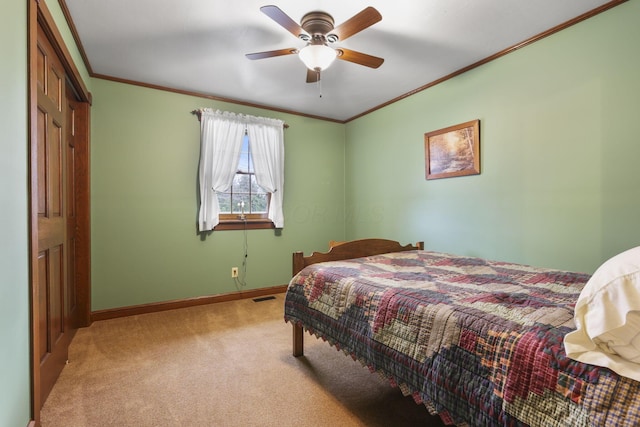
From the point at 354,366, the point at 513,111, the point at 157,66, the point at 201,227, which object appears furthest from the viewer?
the point at 201,227

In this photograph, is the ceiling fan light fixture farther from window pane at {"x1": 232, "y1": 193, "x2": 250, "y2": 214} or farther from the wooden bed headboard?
window pane at {"x1": 232, "y1": 193, "x2": 250, "y2": 214}

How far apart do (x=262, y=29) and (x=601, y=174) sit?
2642 millimetres

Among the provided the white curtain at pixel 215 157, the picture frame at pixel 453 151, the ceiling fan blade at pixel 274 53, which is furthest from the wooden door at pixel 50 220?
the picture frame at pixel 453 151

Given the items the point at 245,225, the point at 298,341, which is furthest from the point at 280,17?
the point at 245,225

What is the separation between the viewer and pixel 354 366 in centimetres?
219

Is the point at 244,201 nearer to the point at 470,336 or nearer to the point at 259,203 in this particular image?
the point at 259,203

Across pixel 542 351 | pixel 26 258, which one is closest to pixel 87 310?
pixel 26 258

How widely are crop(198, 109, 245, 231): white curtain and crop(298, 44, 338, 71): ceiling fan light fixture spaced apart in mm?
1812

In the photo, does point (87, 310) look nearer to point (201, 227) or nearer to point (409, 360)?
point (201, 227)

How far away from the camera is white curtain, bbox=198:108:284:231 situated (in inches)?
142

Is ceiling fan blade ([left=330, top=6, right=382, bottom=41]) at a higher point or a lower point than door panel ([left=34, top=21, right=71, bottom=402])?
higher

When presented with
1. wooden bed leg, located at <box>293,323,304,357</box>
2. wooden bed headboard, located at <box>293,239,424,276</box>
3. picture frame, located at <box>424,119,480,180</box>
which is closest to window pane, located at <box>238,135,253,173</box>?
wooden bed headboard, located at <box>293,239,424,276</box>

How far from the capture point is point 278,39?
2555mm

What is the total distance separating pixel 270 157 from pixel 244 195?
0.58 m
